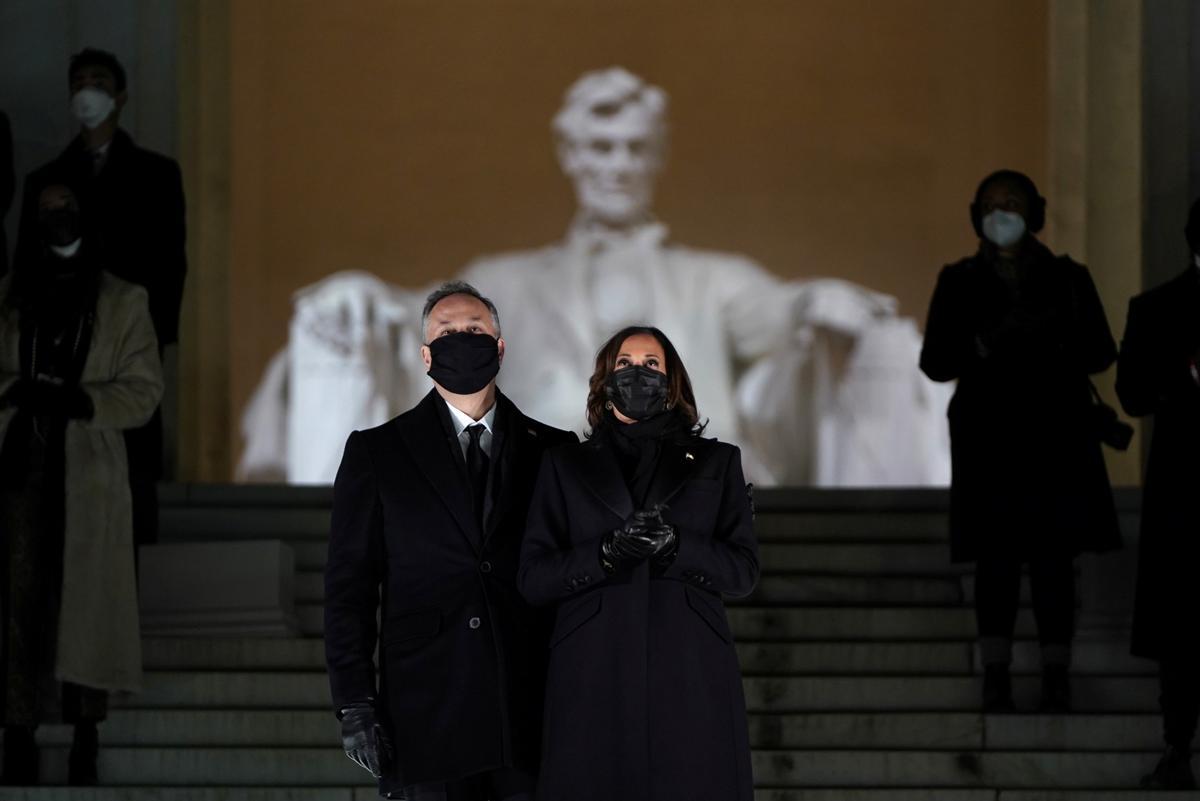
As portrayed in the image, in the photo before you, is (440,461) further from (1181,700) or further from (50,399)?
(1181,700)

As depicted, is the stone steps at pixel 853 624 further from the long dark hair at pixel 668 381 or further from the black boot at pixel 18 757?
the long dark hair at pixel 668 381

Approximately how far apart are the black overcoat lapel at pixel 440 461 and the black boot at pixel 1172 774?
10.8 ft

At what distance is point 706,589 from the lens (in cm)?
571

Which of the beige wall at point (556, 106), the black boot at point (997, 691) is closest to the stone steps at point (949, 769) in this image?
the black boot at point (997, 691)

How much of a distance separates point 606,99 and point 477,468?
980 centimetres

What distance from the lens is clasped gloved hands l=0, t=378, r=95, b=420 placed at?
8.35 metres

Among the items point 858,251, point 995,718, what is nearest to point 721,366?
point 858,251

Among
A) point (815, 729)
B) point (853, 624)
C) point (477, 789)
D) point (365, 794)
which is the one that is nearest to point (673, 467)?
point (477, 789)

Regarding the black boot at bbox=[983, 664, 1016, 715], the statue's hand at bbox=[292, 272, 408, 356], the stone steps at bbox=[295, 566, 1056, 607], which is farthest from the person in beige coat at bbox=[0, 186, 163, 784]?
the statue's hand at bbox=[292, 272, 408, 356]

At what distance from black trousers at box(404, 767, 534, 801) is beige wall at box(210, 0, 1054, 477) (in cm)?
957

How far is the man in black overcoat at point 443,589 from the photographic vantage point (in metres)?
5.70

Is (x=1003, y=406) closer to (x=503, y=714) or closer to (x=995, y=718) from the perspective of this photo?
(x=995, y=718)

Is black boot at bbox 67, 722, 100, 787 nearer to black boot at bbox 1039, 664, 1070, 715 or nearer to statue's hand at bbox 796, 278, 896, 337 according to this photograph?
black boot at bbox 1039, 664, 1070, 715

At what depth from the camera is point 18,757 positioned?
827 centimetres
